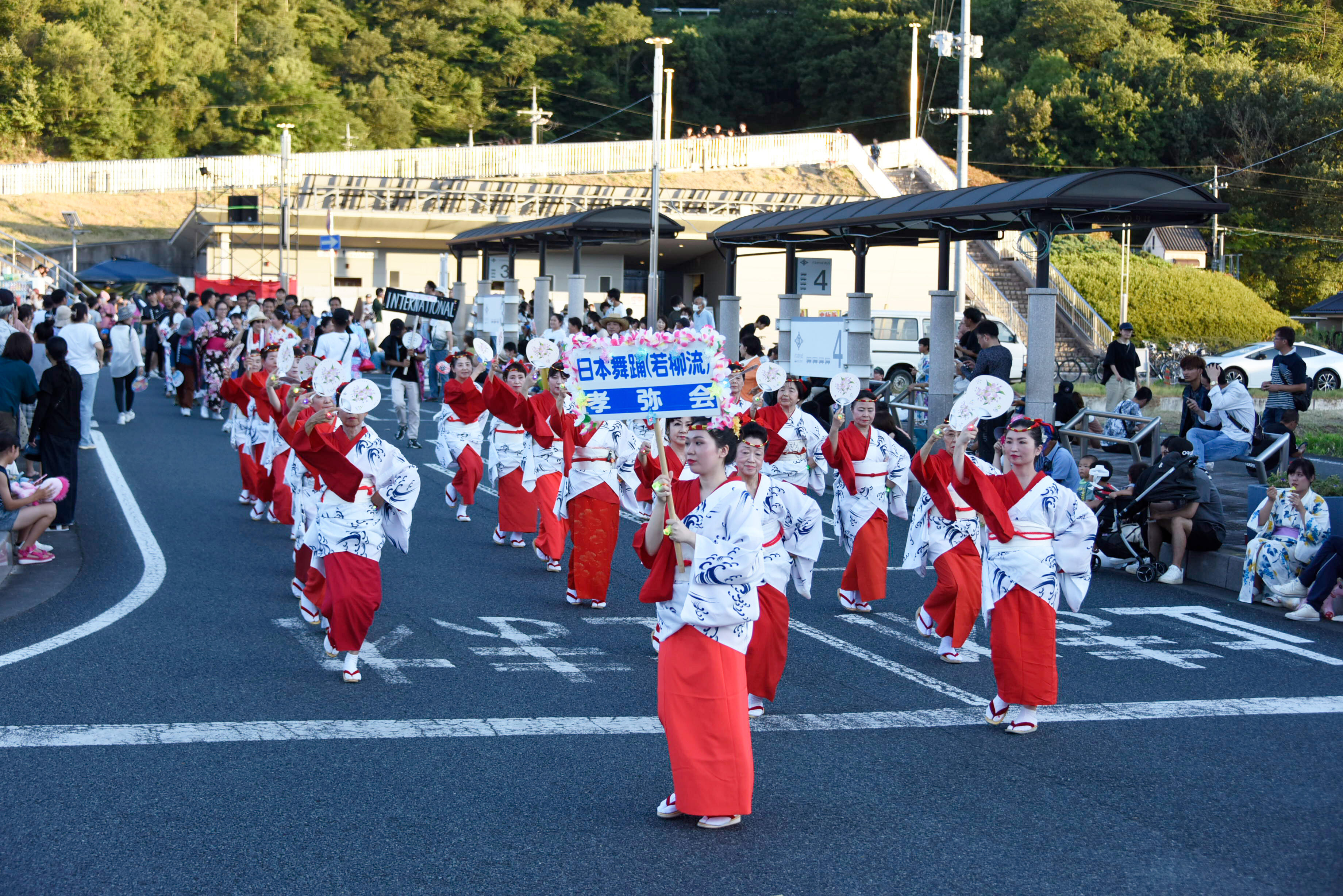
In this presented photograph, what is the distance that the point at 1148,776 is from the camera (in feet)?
18.1

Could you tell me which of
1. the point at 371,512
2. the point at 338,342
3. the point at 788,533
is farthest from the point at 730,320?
the point at 371,512

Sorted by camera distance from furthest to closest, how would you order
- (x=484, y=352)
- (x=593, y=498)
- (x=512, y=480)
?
(x=512, y=480), (x=484, y=352), (x=593, y=498)

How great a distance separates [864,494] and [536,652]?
2.64 metres

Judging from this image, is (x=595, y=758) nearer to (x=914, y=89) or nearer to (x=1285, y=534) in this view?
(x=1285, y=534)

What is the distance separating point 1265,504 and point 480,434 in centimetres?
661

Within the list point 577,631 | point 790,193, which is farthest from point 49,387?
point 790,193

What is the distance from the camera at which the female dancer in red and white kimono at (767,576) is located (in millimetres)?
5898

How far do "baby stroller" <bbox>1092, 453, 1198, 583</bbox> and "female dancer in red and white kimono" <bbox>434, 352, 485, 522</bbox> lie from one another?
4989mm

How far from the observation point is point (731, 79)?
62938mm

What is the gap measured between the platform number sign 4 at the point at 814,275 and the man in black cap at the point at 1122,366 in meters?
11.8

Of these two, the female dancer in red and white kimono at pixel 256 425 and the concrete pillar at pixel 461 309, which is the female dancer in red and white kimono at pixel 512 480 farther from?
the concrete pillar at pixel 461 309

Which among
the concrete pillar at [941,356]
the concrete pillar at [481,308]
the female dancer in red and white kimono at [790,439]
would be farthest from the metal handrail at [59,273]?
the female dancer in red and white kimono at [790,439]

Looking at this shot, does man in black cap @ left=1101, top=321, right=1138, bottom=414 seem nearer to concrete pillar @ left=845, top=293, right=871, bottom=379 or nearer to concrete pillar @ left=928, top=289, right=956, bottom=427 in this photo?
concrete pillar @ left=928, top=289, right=956, bottom=427

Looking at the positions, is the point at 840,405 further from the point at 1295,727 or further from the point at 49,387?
the point at 49,387
